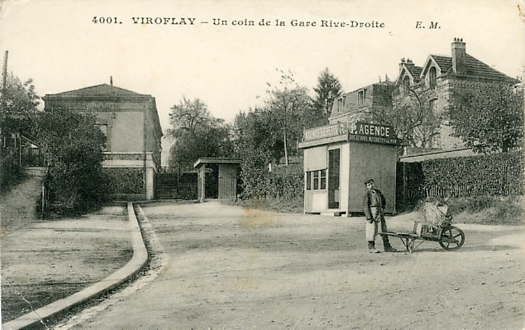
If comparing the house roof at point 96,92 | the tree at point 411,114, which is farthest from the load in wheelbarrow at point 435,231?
the tree at point 411,114

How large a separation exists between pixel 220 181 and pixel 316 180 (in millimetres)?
5209

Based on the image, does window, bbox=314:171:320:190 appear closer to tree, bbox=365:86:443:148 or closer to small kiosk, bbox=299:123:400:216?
small kiosk, bbox=299:123:400:216

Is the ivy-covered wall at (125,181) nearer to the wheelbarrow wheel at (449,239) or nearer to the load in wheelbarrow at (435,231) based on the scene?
the load in wheelbarrow at (435,231)

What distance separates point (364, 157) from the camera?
45.3ft

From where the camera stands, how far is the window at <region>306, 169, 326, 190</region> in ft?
49.6

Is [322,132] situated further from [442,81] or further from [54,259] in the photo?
[54,259]

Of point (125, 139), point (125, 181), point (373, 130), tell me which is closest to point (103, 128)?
point (125, 139)

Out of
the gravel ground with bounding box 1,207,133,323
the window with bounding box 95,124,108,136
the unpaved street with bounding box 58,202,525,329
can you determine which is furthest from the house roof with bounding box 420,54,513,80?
the window with bounding box 95,124,108,136

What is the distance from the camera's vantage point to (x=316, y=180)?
15461mm

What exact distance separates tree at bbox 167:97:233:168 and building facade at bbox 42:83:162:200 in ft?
1.70

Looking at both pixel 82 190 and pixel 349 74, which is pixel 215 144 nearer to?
pixel 82 190

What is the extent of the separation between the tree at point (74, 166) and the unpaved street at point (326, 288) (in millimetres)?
4968

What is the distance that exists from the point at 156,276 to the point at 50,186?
8.84m

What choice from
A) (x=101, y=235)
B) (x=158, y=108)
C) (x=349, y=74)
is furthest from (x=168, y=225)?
(x=349, y=74)
